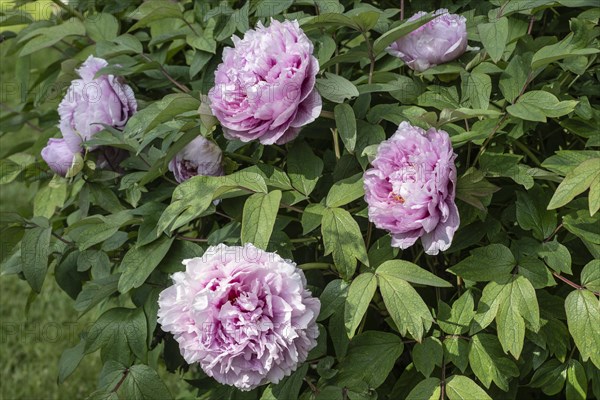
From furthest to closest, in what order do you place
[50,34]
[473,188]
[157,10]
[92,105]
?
[50,34] → [92,105] → [157,10] → [473,188]

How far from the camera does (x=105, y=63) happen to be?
2.10 m

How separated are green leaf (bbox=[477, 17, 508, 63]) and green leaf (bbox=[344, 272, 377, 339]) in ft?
1.71

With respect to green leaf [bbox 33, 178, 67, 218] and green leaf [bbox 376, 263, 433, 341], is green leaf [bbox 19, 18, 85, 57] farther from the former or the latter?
green leaf [bbox 376, 263, 433, 341]

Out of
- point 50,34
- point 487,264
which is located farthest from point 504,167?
point 50,34

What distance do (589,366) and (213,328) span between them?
833 millimetres

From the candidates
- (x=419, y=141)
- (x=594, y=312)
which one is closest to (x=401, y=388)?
(x=594, y=312)

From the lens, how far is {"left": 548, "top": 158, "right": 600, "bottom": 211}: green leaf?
1.55 meters

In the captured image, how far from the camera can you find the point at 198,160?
1804 millimetres

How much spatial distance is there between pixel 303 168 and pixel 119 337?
555mm

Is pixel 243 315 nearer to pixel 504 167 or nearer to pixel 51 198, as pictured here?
pixel 504 167

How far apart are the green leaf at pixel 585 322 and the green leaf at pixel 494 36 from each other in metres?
0.51

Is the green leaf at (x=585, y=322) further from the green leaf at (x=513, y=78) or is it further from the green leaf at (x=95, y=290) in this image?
the green leaf at (x=95, y=290)

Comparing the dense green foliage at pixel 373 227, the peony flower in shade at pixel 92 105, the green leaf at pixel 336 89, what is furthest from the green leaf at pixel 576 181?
the peony flower in shade at pixel 92 105

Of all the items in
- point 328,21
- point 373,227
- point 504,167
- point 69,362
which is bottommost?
point 69,362
